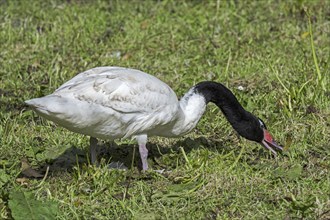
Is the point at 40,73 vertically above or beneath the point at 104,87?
beneath

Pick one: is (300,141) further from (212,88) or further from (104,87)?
(104,87)

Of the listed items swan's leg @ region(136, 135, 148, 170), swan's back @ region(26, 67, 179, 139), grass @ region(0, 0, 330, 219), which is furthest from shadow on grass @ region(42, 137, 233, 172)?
swan's back @ region(26, 67, 179, 139)

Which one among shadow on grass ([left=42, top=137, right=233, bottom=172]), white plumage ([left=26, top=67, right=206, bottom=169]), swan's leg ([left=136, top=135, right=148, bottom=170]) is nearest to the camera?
white plumage ([left=26, top=67, right=206, bottom=169])

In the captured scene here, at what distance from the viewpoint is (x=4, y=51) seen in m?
8.68

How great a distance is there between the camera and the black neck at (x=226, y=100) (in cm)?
636

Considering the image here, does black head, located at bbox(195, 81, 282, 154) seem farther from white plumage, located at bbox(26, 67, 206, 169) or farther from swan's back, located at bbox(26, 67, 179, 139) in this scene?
swan's back, located at bbox(26, 67, 179, 139)

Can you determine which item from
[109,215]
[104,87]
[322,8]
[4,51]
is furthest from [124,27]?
[109,215]

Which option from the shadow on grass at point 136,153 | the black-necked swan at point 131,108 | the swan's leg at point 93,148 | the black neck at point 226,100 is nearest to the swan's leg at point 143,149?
the black-necked swan at point 131,108

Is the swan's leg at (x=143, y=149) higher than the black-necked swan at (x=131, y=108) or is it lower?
lower

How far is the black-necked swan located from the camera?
5.61 m

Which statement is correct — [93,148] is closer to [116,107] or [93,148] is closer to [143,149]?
[143,149]

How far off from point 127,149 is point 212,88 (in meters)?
0.82

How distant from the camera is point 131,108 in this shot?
5832mm

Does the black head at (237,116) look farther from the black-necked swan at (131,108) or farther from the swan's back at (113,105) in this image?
the swan's back at (113,105)
